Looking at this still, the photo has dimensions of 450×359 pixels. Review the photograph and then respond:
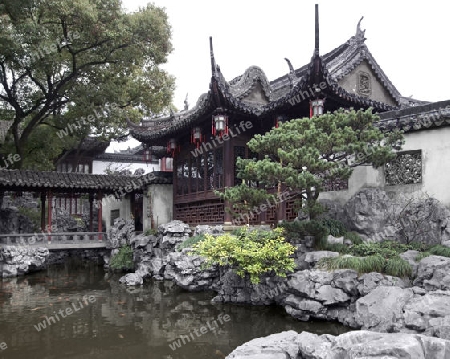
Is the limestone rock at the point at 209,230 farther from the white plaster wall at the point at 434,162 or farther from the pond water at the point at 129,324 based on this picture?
the white plaster wall at the point at 434,162

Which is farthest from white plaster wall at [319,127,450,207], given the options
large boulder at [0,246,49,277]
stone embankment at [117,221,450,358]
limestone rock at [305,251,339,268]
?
large boulder at [0,246,49,277]

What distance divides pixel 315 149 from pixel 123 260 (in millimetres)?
9959

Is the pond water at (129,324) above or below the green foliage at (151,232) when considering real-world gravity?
below

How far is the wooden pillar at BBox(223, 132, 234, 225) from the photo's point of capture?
12.7 metres

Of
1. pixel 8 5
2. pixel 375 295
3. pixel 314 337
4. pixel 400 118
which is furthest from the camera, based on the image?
pixel 8 5

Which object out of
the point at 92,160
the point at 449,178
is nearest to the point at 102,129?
the point at 92,160

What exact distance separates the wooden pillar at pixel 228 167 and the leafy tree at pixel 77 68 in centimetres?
677

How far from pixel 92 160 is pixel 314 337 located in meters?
26.2

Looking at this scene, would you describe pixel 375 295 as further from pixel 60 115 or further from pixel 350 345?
pixel 60 115

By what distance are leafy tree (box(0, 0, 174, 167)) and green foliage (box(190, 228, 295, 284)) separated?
10.5 meters

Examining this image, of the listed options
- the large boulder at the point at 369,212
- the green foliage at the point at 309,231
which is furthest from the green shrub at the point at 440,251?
the green foliage at the point at 309,231

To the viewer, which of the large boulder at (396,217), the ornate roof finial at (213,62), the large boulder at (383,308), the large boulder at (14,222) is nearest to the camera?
the large boulder at (383,308)

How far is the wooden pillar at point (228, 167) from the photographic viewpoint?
41.6ft

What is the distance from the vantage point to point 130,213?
18.6 m
